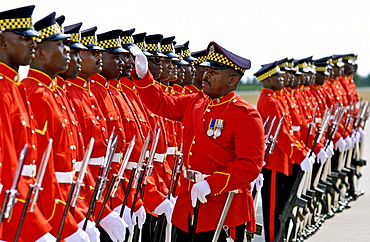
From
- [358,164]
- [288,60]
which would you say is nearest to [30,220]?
[288,60]

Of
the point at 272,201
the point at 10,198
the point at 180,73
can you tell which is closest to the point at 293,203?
the point at 272,201

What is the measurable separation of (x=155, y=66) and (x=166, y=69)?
21 cm

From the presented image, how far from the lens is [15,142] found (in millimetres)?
4355

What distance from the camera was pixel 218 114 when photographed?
19.4 feet

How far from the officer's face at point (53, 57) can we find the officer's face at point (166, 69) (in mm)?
2483

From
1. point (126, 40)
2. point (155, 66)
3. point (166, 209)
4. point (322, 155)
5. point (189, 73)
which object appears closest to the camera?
point (166, 209)

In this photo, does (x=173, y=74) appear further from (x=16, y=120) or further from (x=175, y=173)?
(x=16, y=120)

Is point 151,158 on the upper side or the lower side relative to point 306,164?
upper

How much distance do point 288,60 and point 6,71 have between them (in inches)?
269

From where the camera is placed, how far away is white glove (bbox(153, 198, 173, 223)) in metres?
6.47

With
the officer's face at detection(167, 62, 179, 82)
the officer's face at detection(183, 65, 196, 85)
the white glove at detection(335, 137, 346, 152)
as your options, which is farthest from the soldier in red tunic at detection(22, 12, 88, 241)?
the white glove at detection(335, 137, 346, 152)

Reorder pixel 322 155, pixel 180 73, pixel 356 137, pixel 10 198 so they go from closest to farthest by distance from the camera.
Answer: pixel 10 198, pixel 180 73, pixel 322 155, pixel 356 137

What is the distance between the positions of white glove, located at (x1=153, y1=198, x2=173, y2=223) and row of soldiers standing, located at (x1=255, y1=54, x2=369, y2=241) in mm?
1941

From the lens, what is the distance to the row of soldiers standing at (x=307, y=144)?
9195 mm
